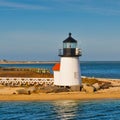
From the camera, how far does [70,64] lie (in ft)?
140

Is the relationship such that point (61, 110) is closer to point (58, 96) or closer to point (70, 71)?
point (58, 96)

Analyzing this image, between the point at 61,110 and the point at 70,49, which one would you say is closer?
the point at 61,110

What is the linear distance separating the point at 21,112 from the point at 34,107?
2520 millimetres

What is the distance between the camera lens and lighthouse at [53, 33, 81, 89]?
140ft

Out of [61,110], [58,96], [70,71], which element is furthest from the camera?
[70,71]

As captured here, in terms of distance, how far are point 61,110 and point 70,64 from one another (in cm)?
972

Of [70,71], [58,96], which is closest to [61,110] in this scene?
[58,96]

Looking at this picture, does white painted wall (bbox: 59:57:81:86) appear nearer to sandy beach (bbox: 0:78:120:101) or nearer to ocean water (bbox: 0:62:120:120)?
sandy beach (bbox: 0:78:120:101)

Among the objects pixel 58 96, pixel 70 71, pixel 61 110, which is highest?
pixel 70 71

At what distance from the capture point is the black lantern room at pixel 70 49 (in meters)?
42.6

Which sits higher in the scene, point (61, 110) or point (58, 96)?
point (58, 96)

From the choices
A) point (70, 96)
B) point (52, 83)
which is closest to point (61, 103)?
point (70, 96)

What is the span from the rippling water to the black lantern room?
5.69m

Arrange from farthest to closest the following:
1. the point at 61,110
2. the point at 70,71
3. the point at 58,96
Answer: the point at 70,71, the point at 58,96, the point at 61,110
